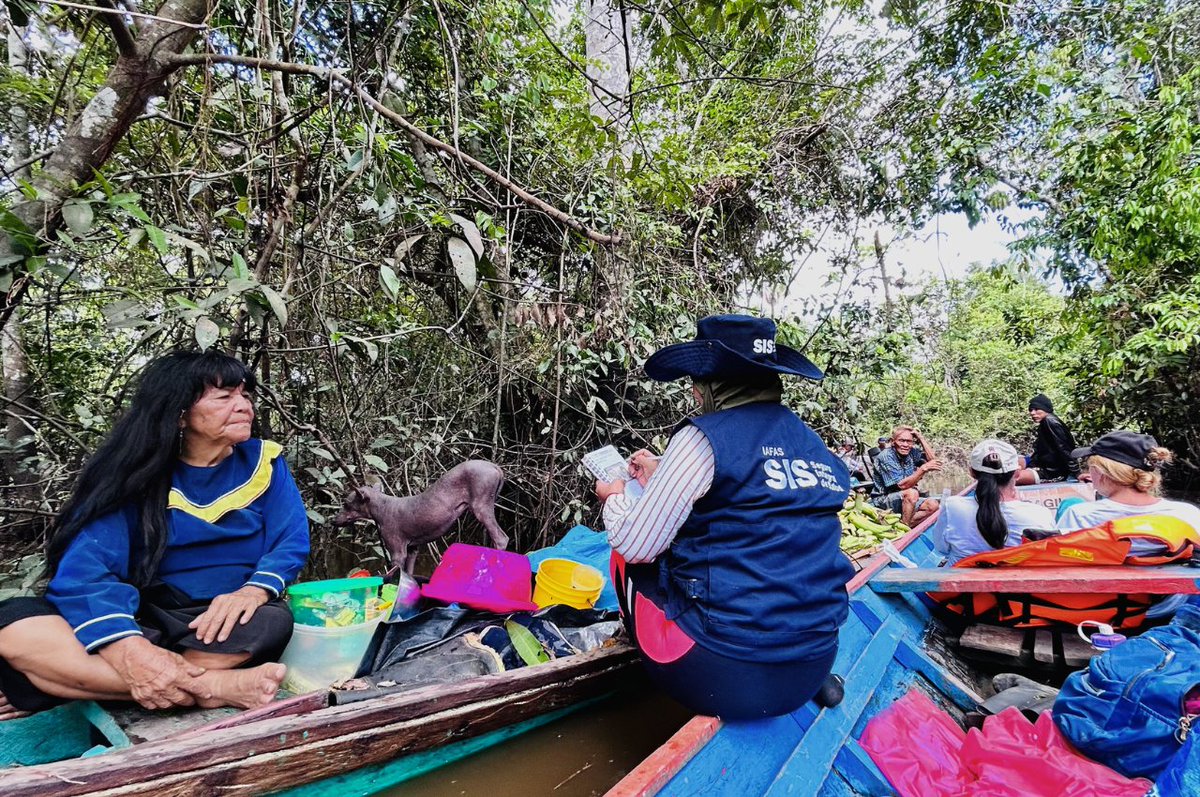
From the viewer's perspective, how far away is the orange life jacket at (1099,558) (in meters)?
2.27

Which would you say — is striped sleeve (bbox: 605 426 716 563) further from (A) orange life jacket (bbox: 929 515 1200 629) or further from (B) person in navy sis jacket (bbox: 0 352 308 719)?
(A) orange life jacket (bbox: 929 515 1200 629)

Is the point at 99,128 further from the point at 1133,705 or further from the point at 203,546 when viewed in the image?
the point at 1133,705

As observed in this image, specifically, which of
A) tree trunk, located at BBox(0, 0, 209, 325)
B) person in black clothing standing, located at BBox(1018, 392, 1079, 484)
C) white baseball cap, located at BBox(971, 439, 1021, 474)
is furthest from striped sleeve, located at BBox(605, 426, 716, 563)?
person in black clothing standing, located at BBox(1018, 392, 1079, 484)

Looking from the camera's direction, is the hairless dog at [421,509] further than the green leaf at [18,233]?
Yes

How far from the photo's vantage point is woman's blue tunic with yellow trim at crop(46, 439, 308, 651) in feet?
4.81

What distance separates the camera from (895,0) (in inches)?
84.9

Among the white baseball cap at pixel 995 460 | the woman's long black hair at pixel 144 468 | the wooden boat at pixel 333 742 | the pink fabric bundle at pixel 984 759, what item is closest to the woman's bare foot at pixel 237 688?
the wooden boat at pixel 333 742

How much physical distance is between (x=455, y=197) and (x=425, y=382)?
1.39m

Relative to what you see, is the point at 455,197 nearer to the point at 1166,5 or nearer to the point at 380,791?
the point at 380,791

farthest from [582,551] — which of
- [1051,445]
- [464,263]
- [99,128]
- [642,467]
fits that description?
[1051,445]

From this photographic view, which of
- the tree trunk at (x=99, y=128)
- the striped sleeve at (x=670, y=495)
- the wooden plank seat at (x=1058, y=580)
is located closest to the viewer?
the striped sleeve at (x=670, y=495)

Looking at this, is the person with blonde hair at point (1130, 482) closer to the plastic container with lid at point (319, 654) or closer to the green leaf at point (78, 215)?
the plastic container with lid at point (319, 654)

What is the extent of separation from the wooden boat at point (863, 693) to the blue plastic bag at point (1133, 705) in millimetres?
506

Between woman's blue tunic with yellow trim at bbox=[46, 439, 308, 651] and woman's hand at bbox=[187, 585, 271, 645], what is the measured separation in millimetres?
81
